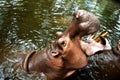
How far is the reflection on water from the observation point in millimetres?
2463

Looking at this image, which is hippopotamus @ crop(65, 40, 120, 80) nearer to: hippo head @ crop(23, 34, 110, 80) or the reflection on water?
hippo head @ crop(23, 34, 110, 80)

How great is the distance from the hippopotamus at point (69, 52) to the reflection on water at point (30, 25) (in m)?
0.18

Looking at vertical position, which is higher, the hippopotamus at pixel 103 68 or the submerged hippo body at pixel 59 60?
the submerged hippo body at pixel 59 60

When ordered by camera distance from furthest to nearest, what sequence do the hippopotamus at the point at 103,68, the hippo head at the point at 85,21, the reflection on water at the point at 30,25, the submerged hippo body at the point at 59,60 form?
the reflection on water at the point at 30,25, the hippopotamus at the point at 103,68, the submerged hippo body at the point at 59,60, the hippo head at the point at 85,21

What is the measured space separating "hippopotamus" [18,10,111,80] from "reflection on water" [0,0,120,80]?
180 mm

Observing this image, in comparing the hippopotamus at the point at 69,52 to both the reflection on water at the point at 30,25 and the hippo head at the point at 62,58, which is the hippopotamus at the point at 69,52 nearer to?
the hippo head at the point at 62,58

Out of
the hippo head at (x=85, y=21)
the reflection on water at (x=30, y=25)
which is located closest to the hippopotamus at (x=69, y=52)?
the hippo head at (x=85, y=21)

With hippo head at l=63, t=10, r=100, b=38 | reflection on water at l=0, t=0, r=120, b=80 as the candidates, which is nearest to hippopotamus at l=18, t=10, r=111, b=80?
hippo head at l=63, t=10, r=100, b=38

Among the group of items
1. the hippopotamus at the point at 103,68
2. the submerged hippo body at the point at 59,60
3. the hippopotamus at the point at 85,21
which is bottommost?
the hippopotamus at the point at 103,68

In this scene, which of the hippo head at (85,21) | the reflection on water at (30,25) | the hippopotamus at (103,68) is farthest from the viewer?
the reflection on water at (30,25)

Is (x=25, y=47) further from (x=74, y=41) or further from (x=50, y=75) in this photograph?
(x=74, y=41)

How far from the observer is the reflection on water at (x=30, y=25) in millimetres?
2463

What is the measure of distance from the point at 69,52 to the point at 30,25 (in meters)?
1.47

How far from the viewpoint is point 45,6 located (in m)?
4.43
